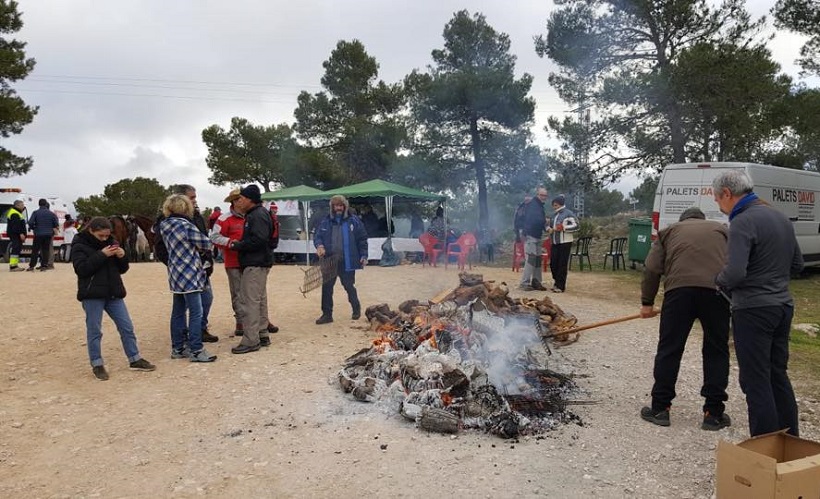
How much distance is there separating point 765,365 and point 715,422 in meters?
0.89

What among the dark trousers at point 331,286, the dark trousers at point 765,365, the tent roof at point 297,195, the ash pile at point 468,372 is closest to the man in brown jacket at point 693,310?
the dark trousers at point 765,365

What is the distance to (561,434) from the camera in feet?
13.0

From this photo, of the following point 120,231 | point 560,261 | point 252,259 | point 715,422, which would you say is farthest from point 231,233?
point 120,231

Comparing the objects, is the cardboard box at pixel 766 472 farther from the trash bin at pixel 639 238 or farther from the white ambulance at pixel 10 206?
the white ambulance at pixel 10 206

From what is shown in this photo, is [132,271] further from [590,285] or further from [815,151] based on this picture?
[815,151]

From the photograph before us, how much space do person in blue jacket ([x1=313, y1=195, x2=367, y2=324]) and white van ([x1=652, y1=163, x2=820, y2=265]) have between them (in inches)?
289

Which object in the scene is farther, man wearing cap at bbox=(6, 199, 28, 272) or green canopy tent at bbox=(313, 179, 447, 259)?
green canopy tent at bbox=(313, 179, 447, 259)

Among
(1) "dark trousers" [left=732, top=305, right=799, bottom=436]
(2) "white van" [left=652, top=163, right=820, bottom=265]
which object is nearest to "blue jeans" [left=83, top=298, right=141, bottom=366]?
(1) "dark trousers" [left=732, top=305, right=799, bottom=436]

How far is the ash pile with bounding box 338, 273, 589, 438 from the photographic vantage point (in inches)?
163

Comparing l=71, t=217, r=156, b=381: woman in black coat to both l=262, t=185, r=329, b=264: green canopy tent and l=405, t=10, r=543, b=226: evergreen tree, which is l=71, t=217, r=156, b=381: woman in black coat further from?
l=405, t=10, r=543, b=226: evergreen tree

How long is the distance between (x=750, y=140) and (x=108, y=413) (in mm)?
17212

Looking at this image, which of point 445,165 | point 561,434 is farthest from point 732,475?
point 445,165

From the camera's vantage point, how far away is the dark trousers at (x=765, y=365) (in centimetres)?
343

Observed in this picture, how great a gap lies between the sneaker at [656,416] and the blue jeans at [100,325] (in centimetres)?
481
